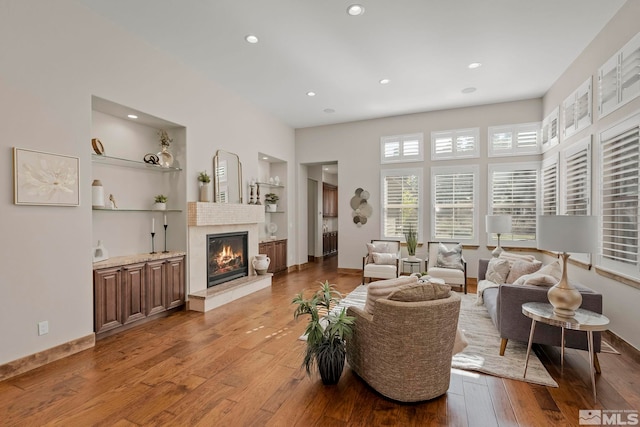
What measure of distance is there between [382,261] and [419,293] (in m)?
3.71

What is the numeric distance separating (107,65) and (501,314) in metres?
5.02

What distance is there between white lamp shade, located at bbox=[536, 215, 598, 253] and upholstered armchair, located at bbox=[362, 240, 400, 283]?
3314 millimetres

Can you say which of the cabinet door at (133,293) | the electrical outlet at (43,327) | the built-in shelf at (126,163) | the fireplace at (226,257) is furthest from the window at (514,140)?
the electrical outlet at (43,327)

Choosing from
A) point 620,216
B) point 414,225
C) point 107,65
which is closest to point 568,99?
point 620,216

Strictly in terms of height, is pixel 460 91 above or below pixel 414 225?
above

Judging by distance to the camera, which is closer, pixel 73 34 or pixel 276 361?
pixel 276 361

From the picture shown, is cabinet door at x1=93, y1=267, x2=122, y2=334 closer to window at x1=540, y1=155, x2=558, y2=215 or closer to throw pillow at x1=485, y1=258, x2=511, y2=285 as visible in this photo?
throw pillow at x1=485, y1=258, x2=511, y2=285

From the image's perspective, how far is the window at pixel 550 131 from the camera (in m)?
5.01

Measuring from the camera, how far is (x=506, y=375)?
8.45ft

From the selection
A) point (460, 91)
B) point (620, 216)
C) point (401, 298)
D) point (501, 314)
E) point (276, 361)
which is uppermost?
point (460, 91)

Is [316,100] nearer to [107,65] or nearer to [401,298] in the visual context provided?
[107,65]

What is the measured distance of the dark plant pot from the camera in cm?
242

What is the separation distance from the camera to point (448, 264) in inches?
216

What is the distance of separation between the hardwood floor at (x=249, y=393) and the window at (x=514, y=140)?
408 cm
